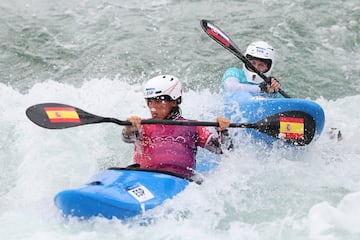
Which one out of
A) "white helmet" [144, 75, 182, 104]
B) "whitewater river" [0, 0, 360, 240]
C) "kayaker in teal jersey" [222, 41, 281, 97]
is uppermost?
"white helmet" [144, 75, 182, 104]

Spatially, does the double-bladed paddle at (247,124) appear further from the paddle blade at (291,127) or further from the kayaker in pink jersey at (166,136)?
the kayaker in pink jersey at (166,136)

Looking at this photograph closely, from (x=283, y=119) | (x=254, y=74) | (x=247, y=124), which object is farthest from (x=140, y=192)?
(x=254, y=74)

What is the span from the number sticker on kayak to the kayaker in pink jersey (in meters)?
0.54

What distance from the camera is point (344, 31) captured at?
10.5m

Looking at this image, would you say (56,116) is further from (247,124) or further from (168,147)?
(247,124)

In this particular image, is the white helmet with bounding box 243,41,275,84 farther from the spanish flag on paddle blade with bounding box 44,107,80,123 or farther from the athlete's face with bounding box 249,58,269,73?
the spanish flag on paddle blade with bounding box 44,107,80,123

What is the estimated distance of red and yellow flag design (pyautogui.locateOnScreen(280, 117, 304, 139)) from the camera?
619 cm

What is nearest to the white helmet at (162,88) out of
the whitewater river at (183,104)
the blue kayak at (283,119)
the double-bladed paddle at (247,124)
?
the double-bladed paddle at (247,124)

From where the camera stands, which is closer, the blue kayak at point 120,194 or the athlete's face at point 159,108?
the blue kayak at point 120,194

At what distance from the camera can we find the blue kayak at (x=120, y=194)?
464 centimetres

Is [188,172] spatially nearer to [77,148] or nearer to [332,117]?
[77,148]

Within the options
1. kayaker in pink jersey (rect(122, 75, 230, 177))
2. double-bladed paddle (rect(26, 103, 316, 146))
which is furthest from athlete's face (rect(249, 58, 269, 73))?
kayaker in pink jersey (rect(122, 75, 230, 177))

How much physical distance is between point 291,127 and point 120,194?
7.06 ft

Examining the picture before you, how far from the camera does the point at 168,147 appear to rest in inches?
214
